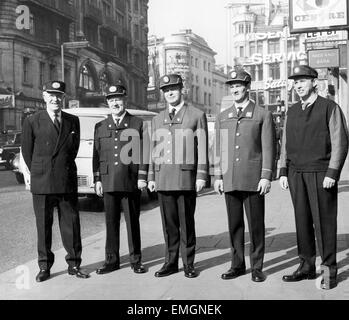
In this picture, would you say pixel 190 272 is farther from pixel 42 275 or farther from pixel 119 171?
pixel 42 275

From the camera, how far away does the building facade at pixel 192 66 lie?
24.1 feet

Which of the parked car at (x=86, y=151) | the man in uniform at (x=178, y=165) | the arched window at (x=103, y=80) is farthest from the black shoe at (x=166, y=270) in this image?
the arched window at (x=103, y=80)

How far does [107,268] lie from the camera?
5.08 metres

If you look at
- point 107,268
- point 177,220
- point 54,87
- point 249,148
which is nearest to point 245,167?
point 249,148

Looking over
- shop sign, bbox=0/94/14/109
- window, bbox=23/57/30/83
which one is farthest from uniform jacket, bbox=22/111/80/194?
window, bbox=23/57/30/83

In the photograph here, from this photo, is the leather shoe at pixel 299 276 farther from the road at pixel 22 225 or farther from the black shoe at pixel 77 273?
the road at pixel 22 225

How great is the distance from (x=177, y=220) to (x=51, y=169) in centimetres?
131

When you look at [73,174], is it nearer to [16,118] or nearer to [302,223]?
[302,223]

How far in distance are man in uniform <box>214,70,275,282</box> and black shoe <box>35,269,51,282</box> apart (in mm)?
1660

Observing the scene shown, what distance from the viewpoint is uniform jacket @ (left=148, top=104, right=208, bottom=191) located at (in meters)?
4.95

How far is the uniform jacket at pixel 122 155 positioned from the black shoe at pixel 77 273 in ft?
2.70

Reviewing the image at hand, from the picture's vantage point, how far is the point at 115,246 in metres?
5.17

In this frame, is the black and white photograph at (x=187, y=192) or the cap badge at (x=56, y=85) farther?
the cap badge at (x=56, y=85)
